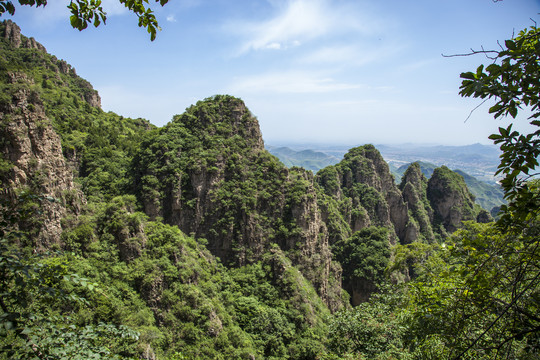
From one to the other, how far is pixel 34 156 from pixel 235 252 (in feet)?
73.2

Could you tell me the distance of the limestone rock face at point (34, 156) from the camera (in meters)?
16.3

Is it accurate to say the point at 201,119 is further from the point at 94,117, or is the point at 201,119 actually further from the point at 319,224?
the point at 319,224

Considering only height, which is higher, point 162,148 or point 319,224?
point 162,148

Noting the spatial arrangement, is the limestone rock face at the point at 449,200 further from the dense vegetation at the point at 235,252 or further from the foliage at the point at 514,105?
the foliage at the point at 514,105

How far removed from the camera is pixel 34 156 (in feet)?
57.4

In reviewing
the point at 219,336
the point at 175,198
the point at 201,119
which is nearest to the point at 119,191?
the point at 175,198

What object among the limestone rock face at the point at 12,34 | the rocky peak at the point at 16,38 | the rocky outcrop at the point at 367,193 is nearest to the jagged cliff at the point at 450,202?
the rocky outcrop at the point at 367,193

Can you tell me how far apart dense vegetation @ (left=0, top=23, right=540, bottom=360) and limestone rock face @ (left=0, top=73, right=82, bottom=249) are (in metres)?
0.16

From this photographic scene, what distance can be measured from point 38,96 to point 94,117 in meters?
30.2

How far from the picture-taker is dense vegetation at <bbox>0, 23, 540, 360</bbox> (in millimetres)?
4336

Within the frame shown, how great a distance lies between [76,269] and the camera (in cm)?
1653

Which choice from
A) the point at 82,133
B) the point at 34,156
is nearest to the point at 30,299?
the point at 34,156

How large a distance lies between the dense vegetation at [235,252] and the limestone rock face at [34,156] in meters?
0.16

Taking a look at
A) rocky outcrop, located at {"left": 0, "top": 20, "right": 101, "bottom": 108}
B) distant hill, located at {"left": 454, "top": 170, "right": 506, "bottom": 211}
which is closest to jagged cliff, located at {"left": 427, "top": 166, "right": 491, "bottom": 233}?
rocky outcrop, located at {"left": 0, "top": 20, "right": 101, "bottom": 108}
